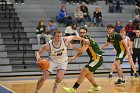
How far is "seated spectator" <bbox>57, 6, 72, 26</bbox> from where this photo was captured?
20.5 meters

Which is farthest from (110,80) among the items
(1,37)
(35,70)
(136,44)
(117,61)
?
(1,37)

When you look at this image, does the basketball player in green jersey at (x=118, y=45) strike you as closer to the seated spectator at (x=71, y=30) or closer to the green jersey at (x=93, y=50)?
the green jersey at (x=93, y=50)

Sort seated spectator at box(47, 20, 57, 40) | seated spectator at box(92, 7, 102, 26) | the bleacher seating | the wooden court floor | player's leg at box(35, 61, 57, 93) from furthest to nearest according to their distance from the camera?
seated spectator at box(92, 7, 102, 26) < seated spectator at box(47, 20, 57, 40) < the bleacher seating < the wooden court floor < player's leg at box(35, 61, 57, 93)

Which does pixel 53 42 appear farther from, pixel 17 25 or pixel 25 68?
pixel 17 25

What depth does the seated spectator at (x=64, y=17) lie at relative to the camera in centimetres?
2052

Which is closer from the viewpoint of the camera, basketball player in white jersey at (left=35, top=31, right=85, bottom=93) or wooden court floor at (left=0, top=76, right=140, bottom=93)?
basketball player in white jersey at (left=35, top=31, right=85, bottom=93)

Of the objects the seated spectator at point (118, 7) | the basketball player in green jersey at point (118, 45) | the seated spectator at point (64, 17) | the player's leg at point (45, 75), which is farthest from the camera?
the seated spectator at point (118, 7)

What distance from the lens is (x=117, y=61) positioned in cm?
1388

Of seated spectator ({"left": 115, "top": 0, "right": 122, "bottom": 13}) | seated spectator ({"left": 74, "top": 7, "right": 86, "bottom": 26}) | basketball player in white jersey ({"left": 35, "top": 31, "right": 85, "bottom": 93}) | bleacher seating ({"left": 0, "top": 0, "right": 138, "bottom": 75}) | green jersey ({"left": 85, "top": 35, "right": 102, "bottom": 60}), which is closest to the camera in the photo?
basketball player in white jersey ({"left": 35, "top": 31, "right": 85, "bottom": 93})

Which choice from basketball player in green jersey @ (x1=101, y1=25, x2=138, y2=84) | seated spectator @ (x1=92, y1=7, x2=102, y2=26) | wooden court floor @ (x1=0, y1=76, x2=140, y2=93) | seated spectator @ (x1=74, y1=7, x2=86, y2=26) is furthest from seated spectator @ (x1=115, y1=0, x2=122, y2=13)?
basketball player in green jersey @ (x1=101, y1=25, x2=138, y2=84)

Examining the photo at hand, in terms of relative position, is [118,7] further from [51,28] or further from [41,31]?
[41,31]

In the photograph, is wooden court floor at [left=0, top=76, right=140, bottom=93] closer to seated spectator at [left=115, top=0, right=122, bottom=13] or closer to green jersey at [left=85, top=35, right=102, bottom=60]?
green jersey at [left=85, top=35, right=102, bottom=60]

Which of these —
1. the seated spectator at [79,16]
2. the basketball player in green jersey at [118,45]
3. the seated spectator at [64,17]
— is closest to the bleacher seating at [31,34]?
the seated spectator at [64,17]

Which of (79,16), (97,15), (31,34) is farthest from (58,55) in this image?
(97,15)
